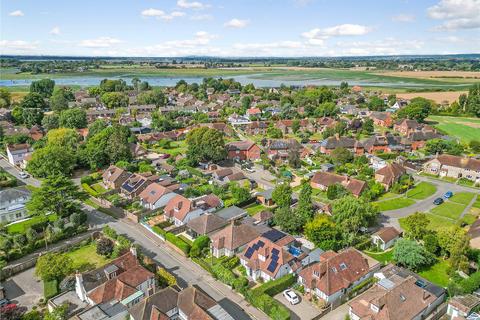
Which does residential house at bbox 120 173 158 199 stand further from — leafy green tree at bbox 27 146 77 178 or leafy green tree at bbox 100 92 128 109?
leafy green tree at bbox 100 92 128 109

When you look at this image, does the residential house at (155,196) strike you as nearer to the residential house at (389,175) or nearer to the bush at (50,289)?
the bush at (50,289)

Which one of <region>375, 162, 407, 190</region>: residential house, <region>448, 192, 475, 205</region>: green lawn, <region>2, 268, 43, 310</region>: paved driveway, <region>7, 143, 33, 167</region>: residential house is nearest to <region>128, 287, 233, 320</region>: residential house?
<region>2, 268, 43, 310</region>: paved driveway

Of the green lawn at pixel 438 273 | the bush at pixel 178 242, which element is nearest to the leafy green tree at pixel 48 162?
the bush at pixel 178 242

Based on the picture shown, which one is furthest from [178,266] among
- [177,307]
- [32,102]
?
[32,102]

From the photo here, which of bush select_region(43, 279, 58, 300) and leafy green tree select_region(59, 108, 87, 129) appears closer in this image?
bush select_region(43, 279, 58, 300)

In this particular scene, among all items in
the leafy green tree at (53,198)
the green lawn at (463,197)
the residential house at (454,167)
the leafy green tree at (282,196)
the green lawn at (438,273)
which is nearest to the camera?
the green lawn at (438,273)

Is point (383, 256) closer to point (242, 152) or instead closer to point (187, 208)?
point (187, 208)
